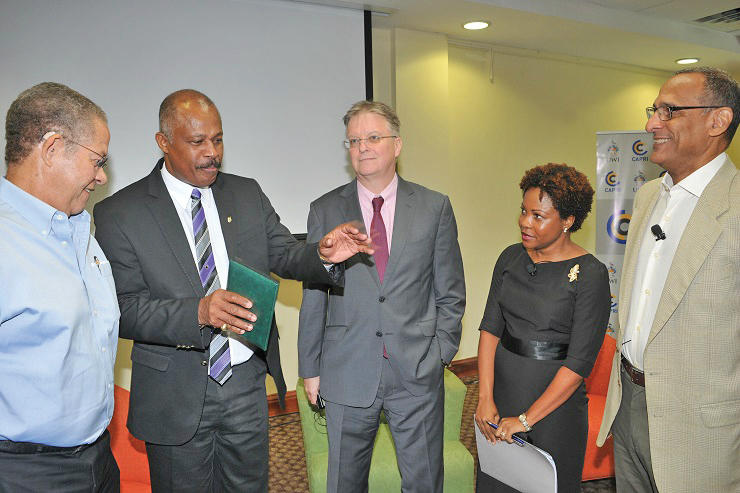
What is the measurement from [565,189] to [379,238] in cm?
85

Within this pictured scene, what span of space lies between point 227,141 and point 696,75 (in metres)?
2.87

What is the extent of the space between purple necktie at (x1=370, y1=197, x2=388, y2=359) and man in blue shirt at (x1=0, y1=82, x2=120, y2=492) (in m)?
1.13

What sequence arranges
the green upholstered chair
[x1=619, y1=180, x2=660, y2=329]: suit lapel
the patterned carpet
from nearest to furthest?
[x1=619, y1=180, x2=660, y2=329]: suit lapel
the green upholstered chair
the patterned carpet

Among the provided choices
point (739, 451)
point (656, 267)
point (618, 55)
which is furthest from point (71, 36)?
point (618, 55)

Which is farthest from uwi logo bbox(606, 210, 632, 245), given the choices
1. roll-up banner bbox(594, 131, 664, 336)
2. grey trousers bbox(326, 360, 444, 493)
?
grey trousers bbox(326, 360, 444, 493)

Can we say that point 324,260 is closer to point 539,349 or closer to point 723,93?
point 539,349

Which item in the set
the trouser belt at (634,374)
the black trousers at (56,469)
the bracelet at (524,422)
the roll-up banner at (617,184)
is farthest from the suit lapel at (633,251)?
the roll-up banner at (617,184)

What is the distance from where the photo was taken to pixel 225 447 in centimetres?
221

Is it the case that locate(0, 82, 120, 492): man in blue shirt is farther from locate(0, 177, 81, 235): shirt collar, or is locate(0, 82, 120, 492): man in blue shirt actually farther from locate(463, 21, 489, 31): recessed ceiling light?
locate(463, 21, 489, 31): recessed ceiling light

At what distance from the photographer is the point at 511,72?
584 centimetres

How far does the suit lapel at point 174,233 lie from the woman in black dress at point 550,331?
1.37 m

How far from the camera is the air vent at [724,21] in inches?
213

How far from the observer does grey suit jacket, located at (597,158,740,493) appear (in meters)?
1.79

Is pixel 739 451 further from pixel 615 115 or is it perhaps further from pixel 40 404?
pixel 615 115
